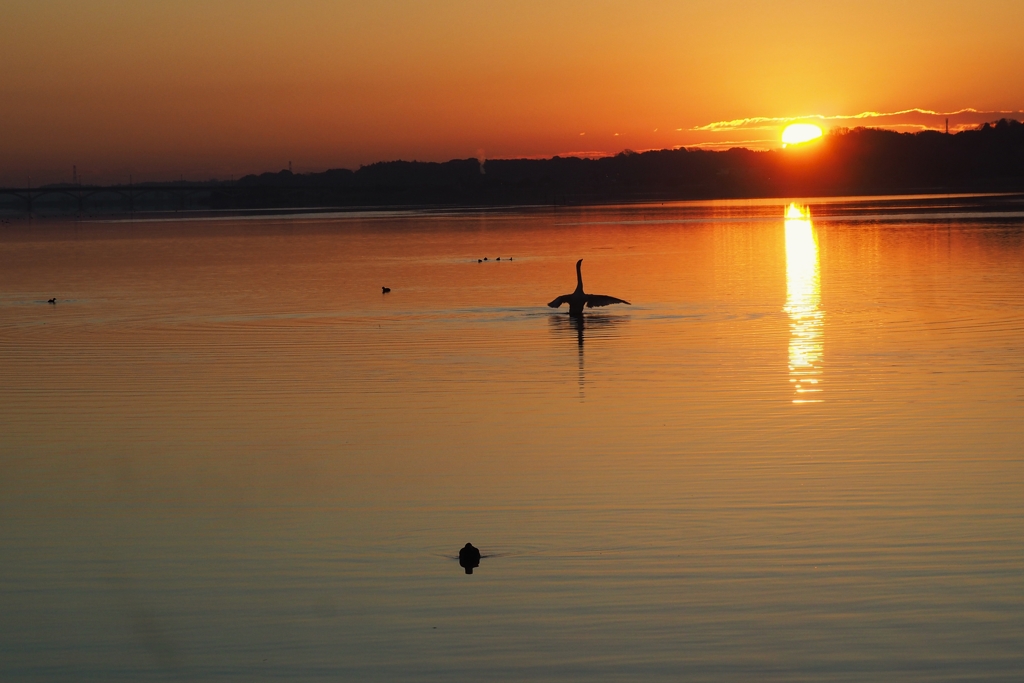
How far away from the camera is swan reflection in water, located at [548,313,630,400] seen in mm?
23266

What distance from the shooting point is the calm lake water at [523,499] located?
7.96 metres

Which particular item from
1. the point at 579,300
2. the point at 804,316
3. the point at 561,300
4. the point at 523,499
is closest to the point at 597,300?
the point at 579,300

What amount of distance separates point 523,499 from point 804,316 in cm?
1574

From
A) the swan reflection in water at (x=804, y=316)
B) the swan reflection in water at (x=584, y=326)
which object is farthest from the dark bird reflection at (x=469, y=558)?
the swan reflection in water at (x=584, y=326)

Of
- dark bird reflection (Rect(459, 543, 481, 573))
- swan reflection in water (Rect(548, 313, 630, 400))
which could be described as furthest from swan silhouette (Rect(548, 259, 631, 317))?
dark bird reflection (Rect(459, 543, 481, 573))

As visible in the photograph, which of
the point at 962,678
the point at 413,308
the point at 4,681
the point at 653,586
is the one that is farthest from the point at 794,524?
the point at 413,308

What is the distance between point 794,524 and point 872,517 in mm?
697

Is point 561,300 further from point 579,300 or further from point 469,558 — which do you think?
point 469,558

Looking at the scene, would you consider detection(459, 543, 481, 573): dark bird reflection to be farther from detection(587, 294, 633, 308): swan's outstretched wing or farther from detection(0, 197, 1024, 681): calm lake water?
detection(587, 294, 633, 308): swan's outstretched wing

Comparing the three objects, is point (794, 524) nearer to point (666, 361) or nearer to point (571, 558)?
point (571, 558)

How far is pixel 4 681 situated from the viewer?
25.1ft

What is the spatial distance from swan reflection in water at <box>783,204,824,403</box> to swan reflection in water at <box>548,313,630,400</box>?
11.6 feet

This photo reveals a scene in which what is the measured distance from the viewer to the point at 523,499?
441 inches

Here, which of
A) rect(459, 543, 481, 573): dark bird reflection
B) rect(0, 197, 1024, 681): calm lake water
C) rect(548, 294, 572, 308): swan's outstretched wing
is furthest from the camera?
rect(548, 294, 572, 308): swan's outstretched wing
